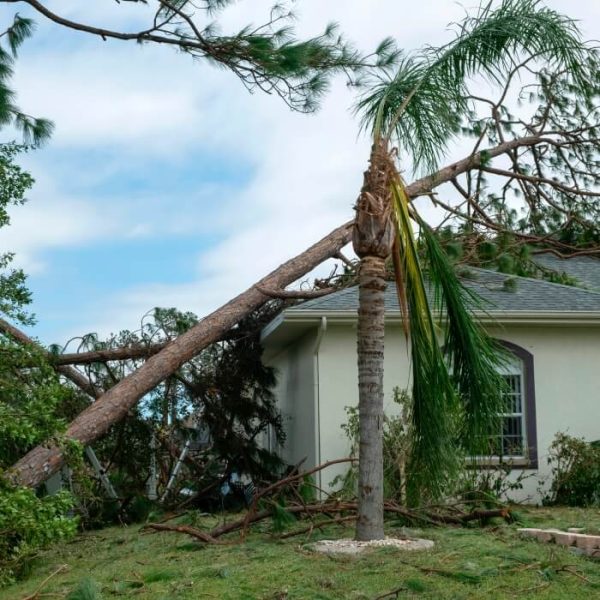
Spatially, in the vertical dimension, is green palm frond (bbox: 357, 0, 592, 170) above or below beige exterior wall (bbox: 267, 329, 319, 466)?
above

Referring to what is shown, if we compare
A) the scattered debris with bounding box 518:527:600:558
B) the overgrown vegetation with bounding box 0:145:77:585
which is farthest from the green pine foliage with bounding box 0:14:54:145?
the scattered debris with bounding box 518:527:600:558

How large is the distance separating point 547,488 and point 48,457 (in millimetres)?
7555

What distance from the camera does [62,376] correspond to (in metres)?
14.8

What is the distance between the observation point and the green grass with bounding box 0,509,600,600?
24.6 feet

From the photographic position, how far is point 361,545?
361 inches

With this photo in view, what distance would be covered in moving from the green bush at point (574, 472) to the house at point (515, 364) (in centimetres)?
27

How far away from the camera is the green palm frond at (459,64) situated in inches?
410

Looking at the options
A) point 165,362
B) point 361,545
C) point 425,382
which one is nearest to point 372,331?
point 425,382

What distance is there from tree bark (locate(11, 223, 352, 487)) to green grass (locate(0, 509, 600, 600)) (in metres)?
1.20

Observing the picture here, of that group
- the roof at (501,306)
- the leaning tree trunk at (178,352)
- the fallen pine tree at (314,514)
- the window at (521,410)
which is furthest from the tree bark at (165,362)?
the window at (521,410)

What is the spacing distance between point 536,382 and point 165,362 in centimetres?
576

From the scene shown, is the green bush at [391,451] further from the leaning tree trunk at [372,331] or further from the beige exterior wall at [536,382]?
the leaning tree trunk at [372,331]

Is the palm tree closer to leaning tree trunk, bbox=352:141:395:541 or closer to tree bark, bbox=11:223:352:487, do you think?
leaning tree trunk, bbox=352:141:395:541

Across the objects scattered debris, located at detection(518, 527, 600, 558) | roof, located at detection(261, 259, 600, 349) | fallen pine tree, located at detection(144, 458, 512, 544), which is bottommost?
scattered debris, located at detection(518, 527, 600, 558)
